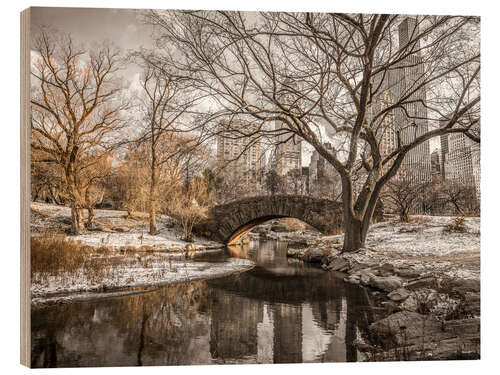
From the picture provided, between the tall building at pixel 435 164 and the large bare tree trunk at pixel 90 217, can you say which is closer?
the large bare tree trunk at pixel 90 217

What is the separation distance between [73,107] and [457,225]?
5.16 metres

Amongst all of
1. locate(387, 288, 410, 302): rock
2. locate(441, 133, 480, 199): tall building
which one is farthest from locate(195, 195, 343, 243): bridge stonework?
locate(387, 288, 410, 302): rock

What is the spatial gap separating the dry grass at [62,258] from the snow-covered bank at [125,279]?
7cm

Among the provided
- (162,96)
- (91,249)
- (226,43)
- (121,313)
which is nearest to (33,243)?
(91,249)

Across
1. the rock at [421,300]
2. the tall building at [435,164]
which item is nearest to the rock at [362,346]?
the rock at [421,300]

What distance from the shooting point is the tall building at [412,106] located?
4.66 meters

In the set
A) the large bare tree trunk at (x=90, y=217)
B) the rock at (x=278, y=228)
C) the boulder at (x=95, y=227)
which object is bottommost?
the rock at (x=278, y=228)

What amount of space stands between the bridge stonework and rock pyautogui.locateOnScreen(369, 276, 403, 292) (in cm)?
156

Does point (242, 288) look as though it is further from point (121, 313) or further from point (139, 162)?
point (139, 162)

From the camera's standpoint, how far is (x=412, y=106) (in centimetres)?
487

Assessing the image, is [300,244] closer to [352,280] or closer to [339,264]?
[339,264]

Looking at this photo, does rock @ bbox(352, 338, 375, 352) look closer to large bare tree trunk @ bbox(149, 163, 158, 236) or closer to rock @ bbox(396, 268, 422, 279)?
rock @ bbox(396, 268, 422, 279)

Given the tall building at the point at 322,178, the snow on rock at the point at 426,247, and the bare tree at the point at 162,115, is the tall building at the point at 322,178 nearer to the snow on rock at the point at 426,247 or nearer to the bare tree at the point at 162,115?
the snow on rock at the point at 426,247

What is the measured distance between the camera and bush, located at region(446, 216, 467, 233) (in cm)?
439
